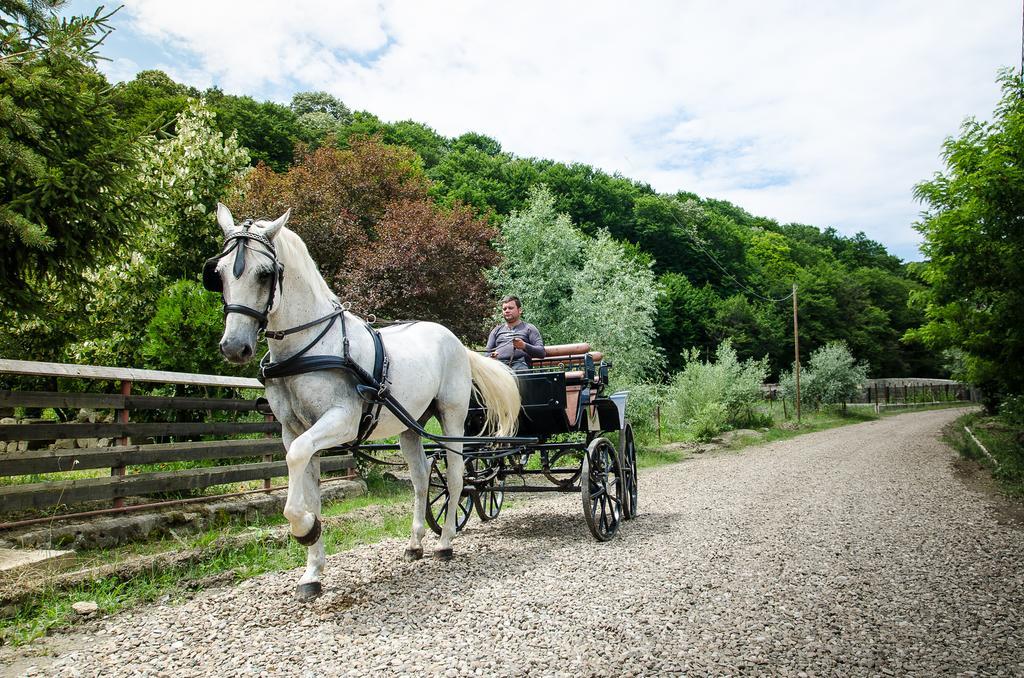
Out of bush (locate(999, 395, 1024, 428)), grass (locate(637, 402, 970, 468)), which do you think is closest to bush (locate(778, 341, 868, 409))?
grass (locate(637, 402, 970, 468))

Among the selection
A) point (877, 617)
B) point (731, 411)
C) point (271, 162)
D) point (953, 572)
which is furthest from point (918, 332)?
point (271, 162)

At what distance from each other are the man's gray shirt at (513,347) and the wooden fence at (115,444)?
97.4 inches

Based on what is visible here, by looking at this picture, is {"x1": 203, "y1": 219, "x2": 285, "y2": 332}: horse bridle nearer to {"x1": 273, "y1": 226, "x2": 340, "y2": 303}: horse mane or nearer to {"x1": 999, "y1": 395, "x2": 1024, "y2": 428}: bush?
{"x1": 273, "y1": 226, "x2": 340, "y2": 303}: horse mane

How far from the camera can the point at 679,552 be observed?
519 cm

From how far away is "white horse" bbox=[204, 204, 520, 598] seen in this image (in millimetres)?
3568

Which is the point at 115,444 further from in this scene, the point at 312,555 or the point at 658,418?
the point at 658,418

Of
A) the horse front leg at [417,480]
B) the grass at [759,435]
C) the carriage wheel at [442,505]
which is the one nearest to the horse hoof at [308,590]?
the horse front leg at [417,480]

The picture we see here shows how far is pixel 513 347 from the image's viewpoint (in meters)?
6.59

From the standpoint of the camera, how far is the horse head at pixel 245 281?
3.47m

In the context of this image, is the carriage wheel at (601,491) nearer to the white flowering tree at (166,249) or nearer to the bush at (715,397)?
the white flowering tree at (166,249)

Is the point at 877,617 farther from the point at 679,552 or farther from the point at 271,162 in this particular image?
the point at 271,162

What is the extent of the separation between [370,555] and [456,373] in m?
1.64

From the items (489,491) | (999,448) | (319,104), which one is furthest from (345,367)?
(319,104)

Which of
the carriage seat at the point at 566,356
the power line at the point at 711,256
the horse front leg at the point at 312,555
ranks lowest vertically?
the horse front leg at the point at 312,555
